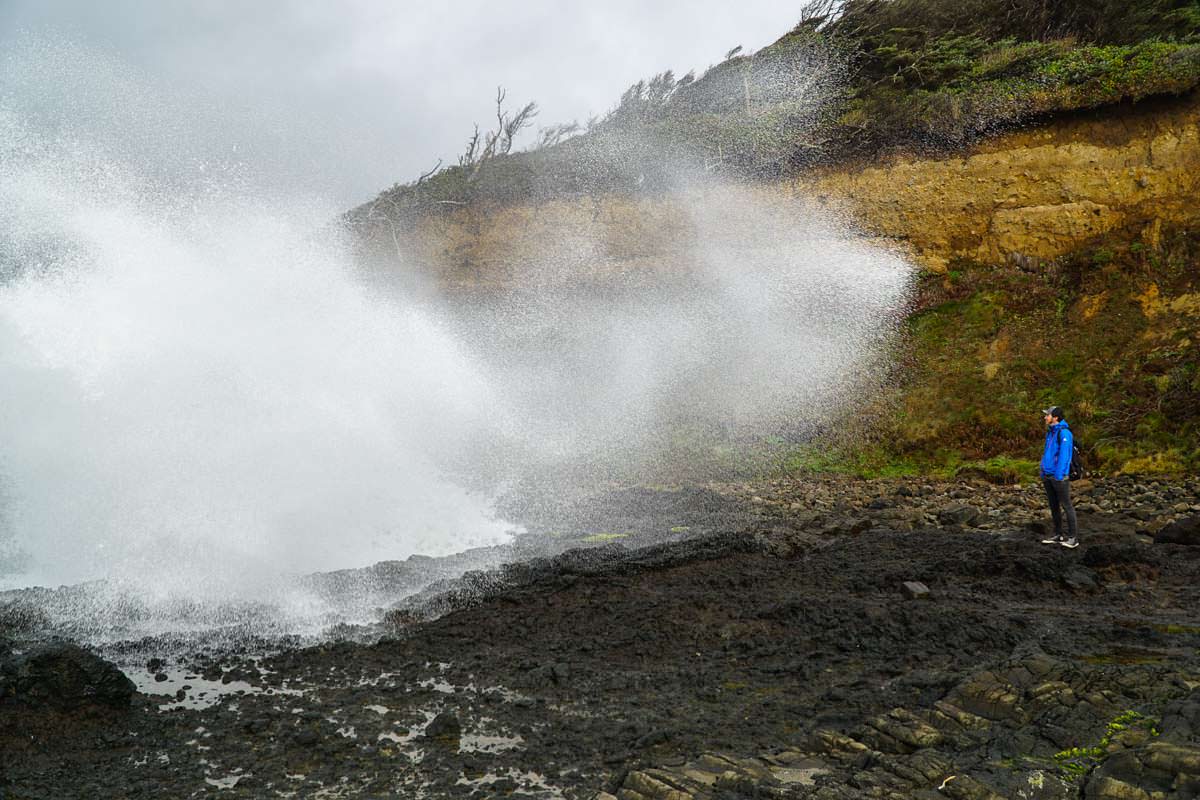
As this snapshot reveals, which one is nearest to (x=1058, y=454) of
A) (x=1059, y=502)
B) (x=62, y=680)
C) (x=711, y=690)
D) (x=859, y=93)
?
(x=1059, y=502)

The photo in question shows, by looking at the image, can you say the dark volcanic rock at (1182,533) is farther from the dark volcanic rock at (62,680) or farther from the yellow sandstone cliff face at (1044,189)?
the dark volcanic rock at (62,680)

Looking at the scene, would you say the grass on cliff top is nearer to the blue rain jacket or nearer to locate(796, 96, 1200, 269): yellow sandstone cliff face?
locate(796, 96, 1200, 269): yellow sandstone cliff face

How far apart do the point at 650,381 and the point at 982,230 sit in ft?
28.0

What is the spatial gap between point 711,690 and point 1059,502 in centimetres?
608

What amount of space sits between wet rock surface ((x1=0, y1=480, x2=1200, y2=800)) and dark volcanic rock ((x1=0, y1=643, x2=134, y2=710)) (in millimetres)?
112

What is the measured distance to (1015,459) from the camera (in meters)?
14.5

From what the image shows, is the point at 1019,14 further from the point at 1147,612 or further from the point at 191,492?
the point at 191,492

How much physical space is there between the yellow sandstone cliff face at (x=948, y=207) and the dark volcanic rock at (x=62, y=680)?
18.2m

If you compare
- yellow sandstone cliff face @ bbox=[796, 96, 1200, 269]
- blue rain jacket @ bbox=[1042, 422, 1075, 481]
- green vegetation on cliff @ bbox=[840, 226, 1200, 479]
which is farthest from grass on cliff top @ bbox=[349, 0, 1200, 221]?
blue rain jacket @ bbox=[1042, 422, 1075, 481]

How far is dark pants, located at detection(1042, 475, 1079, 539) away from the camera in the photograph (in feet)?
31.1

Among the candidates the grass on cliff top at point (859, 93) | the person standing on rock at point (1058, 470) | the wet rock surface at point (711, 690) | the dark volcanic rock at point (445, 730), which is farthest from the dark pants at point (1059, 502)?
the grass on cliff top at point (859, 93)

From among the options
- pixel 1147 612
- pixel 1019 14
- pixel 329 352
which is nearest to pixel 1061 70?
pixel 1019 14

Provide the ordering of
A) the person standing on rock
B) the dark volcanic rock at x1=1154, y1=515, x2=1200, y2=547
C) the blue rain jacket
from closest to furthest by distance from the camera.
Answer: the dark volcanic rock at x1=1154, y1=515, x2=1200, y2=547 < the person standing on rock < the blue rain jacket

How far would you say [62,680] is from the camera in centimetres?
621
